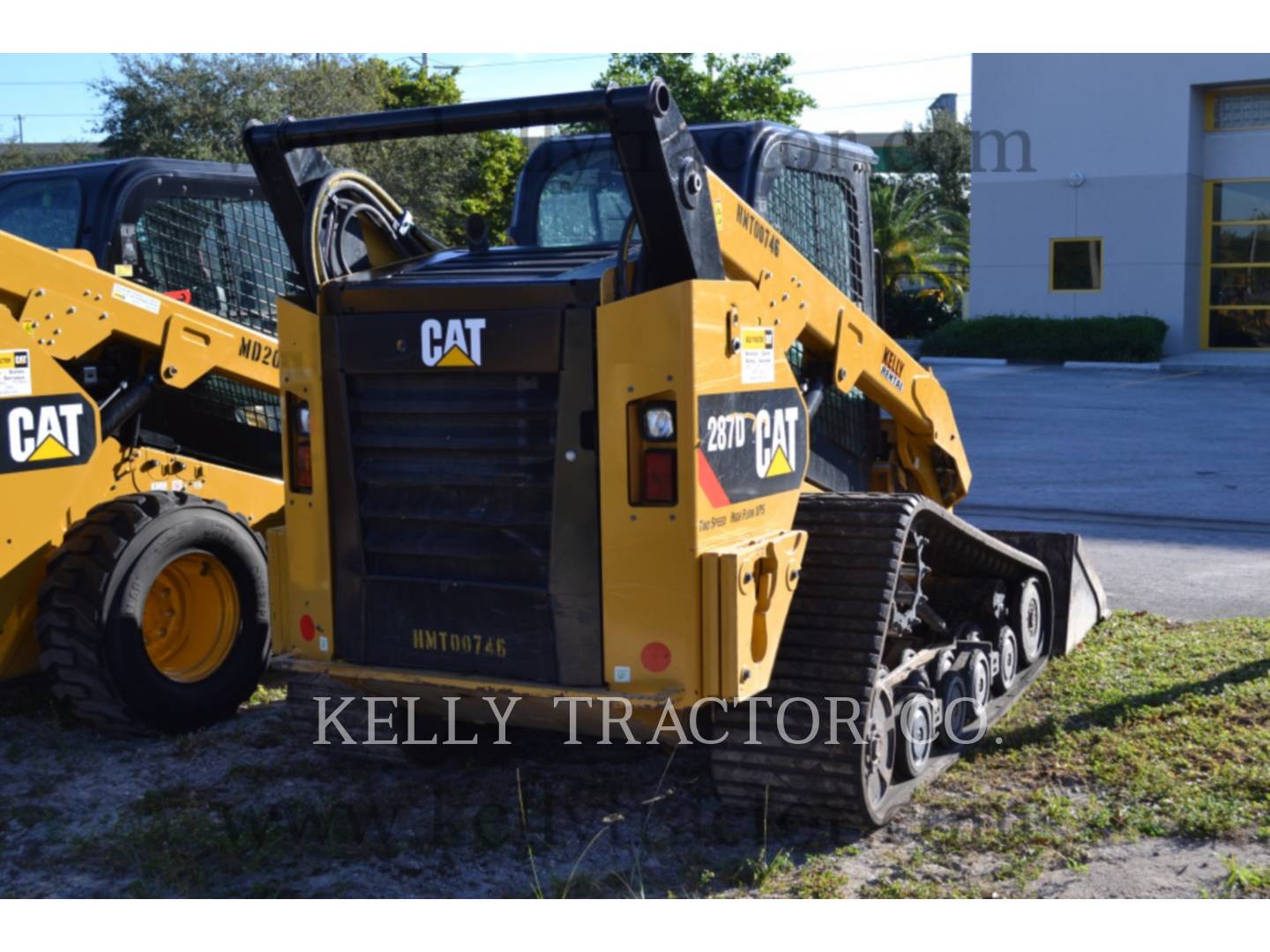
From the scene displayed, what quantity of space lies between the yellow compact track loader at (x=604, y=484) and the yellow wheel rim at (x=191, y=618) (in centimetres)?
143

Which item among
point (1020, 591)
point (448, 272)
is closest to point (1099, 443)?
point (1020, 591)

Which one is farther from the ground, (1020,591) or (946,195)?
(946,195)

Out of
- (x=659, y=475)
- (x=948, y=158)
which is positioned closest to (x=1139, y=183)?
(x=948, y=158)

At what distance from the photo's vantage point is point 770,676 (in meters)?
4.61

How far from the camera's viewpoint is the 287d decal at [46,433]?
5.54 meters

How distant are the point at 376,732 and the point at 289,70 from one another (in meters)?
25.9

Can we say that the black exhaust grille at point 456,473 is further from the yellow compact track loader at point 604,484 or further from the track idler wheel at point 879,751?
the track idler wheel at point 879,751

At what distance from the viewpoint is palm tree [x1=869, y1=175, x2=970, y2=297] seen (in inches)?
1277

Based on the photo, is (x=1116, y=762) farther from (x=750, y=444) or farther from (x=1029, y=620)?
(x=750, y=444)

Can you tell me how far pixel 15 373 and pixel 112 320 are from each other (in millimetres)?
581

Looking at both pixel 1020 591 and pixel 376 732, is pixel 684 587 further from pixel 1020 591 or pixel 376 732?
pixel 1020 591

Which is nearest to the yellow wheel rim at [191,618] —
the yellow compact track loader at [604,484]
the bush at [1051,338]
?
the yellow compact track loader at [604,484]

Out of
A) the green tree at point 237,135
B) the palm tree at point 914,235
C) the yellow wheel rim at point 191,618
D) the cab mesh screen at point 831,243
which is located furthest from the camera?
the palm tree at point 914,235

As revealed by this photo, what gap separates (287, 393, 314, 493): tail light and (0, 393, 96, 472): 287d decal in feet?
4.75
